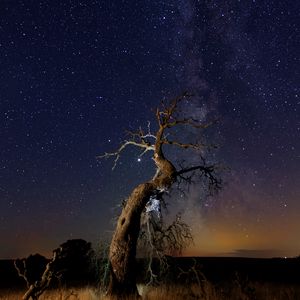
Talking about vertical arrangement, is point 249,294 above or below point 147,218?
below

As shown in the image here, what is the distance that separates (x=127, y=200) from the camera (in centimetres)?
1570

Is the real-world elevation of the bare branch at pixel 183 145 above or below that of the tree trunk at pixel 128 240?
above

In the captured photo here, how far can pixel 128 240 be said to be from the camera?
1480 centimetres

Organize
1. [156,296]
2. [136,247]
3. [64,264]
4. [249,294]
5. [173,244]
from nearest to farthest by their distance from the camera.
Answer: [249,294]
[156,296]
[136,247]
[173,244]
[64,264]

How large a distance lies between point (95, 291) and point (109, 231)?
212 cm

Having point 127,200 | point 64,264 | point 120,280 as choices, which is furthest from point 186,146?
point 64,264

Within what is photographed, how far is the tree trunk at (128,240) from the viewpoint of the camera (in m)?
14.8

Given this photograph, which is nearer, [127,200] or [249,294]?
[249,294]

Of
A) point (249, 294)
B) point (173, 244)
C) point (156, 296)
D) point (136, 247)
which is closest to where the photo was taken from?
point (249, 294)

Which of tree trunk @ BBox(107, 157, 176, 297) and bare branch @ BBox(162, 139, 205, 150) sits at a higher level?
bare branch @ BBox(162, 139, 205, 150)

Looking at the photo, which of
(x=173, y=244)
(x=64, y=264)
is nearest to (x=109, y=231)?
(x=173, y=244)

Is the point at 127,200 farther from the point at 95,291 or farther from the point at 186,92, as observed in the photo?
the point at 186,92

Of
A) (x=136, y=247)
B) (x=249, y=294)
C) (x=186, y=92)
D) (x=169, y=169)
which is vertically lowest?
(x=249, y=294)

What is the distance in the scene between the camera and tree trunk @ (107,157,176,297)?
1476 cm
